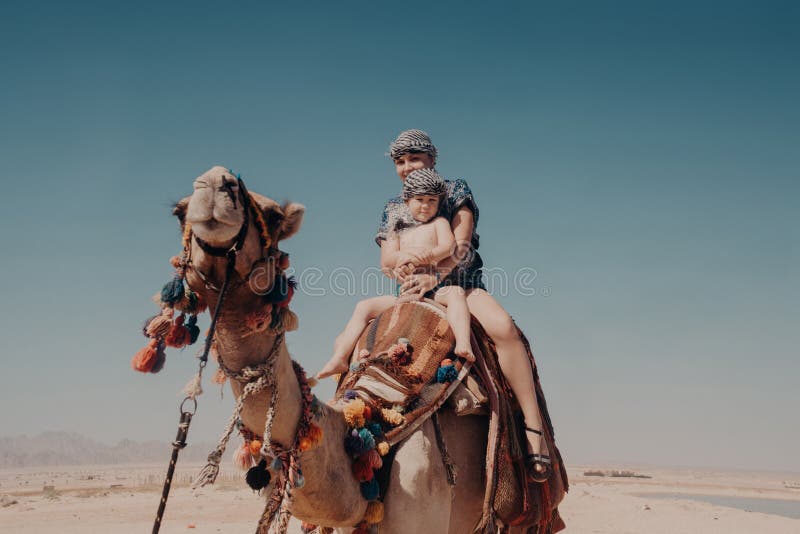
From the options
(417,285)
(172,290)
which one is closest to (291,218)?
(172,290)

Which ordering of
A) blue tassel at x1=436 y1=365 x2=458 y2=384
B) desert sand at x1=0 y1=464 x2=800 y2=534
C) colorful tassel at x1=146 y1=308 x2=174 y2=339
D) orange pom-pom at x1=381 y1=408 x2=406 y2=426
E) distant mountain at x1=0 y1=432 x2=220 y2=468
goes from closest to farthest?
colorful tassel at x1=146 y1=308 x2=174 y2=339 → orange pom-pom at x1=381 y1=408 x2=406 y2=426 → blue tassel at x1=436 y1=365 x2=458 y2=384 → desert sand at x1=0 y1=464 x2=800 y2=534 → distant mountain at x1=0 y1=432 x2=220 y2=468

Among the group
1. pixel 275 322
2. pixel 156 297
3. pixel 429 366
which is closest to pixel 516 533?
pixel 429 366

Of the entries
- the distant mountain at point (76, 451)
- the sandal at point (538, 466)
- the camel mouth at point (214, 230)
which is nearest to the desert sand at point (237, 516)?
the sandal at point (538, 466)

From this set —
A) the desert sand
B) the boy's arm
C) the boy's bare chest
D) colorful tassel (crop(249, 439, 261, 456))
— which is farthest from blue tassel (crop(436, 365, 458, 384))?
the desert sand

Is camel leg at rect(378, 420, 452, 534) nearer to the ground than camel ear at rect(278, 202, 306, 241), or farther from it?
nearer to the ground

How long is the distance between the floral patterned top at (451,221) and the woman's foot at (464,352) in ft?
3.12

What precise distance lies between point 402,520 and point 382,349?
1.18m

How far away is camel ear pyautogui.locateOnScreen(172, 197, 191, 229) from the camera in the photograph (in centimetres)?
287

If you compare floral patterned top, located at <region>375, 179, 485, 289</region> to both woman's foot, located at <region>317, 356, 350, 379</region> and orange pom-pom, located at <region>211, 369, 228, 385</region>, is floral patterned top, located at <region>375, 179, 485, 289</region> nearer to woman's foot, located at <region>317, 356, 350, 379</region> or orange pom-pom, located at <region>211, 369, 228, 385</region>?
woman's foot, located at <region>317, 356, 350, 379</region>

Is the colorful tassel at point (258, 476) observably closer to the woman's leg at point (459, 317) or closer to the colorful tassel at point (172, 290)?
the colorful tassel at point (172, 290)

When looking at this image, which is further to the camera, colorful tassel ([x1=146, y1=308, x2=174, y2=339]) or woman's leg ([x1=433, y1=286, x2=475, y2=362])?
woman's leg ([x1=433, y1=286, x2=475, y2=362])

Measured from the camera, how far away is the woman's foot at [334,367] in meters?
5.28

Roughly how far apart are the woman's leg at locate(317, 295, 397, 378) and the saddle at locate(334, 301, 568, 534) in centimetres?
9

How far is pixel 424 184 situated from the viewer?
18.3 ft
